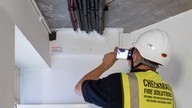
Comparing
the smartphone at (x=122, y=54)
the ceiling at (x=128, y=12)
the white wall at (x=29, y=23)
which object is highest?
the ceiling at (x=128, y=12)

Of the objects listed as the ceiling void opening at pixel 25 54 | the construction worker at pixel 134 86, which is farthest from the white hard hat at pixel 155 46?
the ceiling void opening at pixel 25 54

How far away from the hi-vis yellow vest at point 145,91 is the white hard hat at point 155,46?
0.64 ft

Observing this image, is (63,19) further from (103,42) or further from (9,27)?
(9,27)

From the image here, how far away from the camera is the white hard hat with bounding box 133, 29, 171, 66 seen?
2.47 m

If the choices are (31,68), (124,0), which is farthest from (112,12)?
(31,68)

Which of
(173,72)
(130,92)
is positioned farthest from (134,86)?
(173,72)

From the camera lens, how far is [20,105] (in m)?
3.44

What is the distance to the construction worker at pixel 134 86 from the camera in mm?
2143

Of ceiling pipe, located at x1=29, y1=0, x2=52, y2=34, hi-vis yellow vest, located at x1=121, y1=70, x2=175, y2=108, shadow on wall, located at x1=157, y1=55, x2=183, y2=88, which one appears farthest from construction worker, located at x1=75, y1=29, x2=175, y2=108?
ceiling pipe, located at x1=29, y1=0, x2=52, y2=34

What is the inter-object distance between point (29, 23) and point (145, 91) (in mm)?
1131

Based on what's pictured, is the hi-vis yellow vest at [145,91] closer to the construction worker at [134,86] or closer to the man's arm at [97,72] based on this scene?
the construction worker at [134,86]

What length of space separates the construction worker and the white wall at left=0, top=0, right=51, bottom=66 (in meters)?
0.63

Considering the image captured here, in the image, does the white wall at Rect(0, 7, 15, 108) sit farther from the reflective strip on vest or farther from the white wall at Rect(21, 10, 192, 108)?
the white wall at Rect(21, 10, 192, 108)

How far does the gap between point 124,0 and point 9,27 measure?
4.04ft
